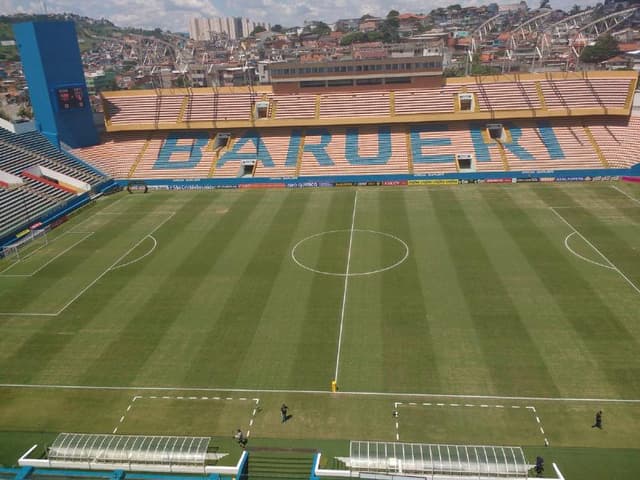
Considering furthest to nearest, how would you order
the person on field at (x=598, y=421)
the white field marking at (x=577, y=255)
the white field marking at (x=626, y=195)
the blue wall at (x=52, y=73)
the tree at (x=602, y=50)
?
the tree at (x=602, y=50) → the blue wall at (x=52, y=73) → the white field marking at (x=626, y=195) → the white field marking at (x=577, y=255) → the person on field at (x=598, y=421)

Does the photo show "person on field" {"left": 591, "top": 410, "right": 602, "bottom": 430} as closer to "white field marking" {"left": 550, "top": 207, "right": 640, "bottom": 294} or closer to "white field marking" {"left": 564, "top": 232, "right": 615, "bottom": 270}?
"white field marking" {"left": 550, "top": 207, "right": 640, "bottom": 294}

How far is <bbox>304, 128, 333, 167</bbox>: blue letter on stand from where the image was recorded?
185ft

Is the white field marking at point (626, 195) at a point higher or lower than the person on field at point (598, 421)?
higher

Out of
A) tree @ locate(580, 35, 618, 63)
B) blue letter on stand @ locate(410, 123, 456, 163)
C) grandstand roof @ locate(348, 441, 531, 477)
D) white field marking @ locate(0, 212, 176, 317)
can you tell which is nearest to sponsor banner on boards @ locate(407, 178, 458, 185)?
blue letter on stand @ locate(410, 123, 456, 163)

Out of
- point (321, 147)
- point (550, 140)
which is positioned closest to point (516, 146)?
point (550, 140)

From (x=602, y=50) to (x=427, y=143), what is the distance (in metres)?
101

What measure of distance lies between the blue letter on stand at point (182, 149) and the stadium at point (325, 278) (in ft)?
1.42

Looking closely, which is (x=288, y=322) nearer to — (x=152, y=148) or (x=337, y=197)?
(x=337, y=197)

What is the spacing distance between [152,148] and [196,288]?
118ft

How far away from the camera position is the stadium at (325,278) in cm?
1925

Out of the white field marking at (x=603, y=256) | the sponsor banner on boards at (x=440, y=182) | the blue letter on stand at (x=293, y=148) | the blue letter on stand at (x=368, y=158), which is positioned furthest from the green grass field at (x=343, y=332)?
the blue letter on stand at (x=293, y=148)

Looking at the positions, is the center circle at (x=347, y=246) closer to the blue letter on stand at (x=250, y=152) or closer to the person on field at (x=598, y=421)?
the person on field at (x=598, y=421)

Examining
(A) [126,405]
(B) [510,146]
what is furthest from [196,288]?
(B) [510,146]

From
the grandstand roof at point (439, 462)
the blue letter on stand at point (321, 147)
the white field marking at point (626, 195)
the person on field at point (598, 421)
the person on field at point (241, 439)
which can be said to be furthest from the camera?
the blue letter on stand at point (321, 147)
